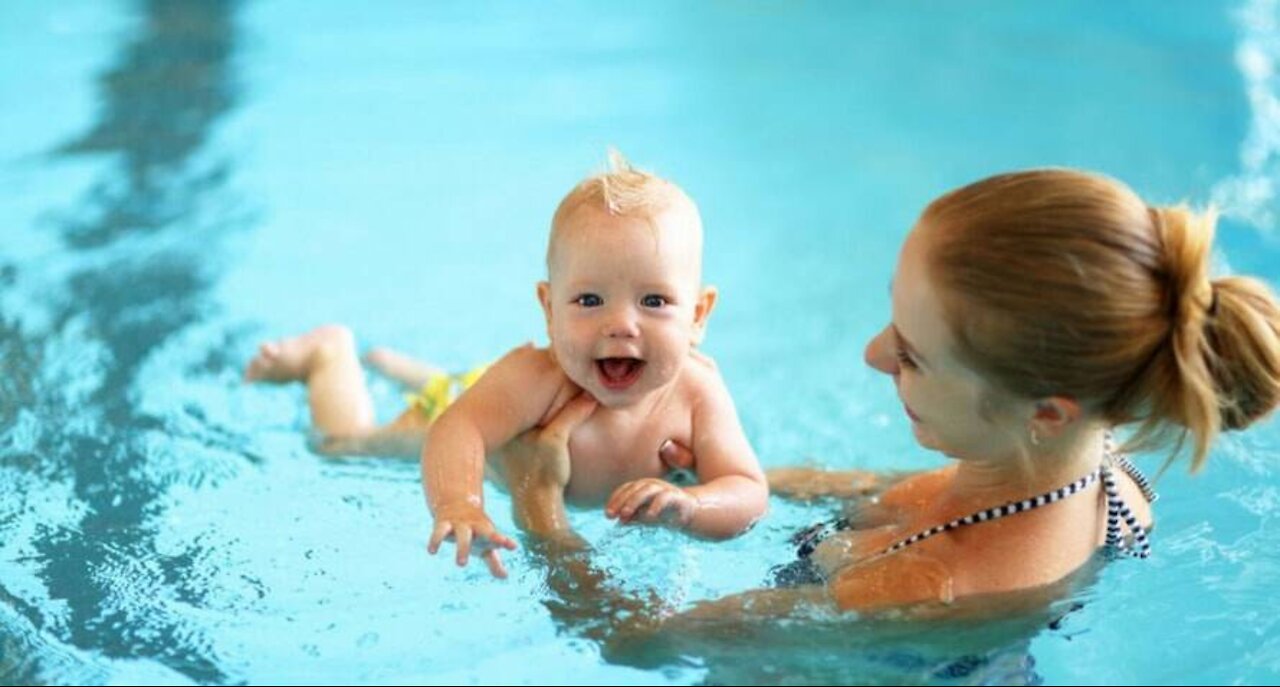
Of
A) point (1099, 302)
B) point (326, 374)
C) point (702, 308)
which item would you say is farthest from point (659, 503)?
point (326, 374)

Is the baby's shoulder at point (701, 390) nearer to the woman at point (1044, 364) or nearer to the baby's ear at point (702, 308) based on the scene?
the baby's ear at point (702, 308)

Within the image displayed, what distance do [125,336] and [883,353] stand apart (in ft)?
7.45

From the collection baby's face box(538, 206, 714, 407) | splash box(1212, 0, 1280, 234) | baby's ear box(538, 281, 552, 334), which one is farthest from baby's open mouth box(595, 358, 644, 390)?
splash box(1212, 0, 1280, 234)

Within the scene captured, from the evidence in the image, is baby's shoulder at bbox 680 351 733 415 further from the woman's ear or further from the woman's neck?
the woman's ear

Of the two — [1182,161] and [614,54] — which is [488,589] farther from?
[614,54]

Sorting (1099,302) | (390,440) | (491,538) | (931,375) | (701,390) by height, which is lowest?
(390,440)

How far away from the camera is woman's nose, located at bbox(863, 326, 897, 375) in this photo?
2.44 m

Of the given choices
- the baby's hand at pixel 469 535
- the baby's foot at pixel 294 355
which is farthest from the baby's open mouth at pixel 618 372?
the baby's foot at pixel 294 355

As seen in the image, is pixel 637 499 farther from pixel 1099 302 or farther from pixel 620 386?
pixel 1099 302

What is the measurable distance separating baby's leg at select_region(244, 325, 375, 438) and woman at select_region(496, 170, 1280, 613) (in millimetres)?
1312

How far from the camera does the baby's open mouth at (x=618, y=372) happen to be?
2.79 m

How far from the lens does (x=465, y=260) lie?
16.1ft

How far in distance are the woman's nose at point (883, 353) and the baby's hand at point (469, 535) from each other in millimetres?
598

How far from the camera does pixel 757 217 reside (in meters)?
5.24
